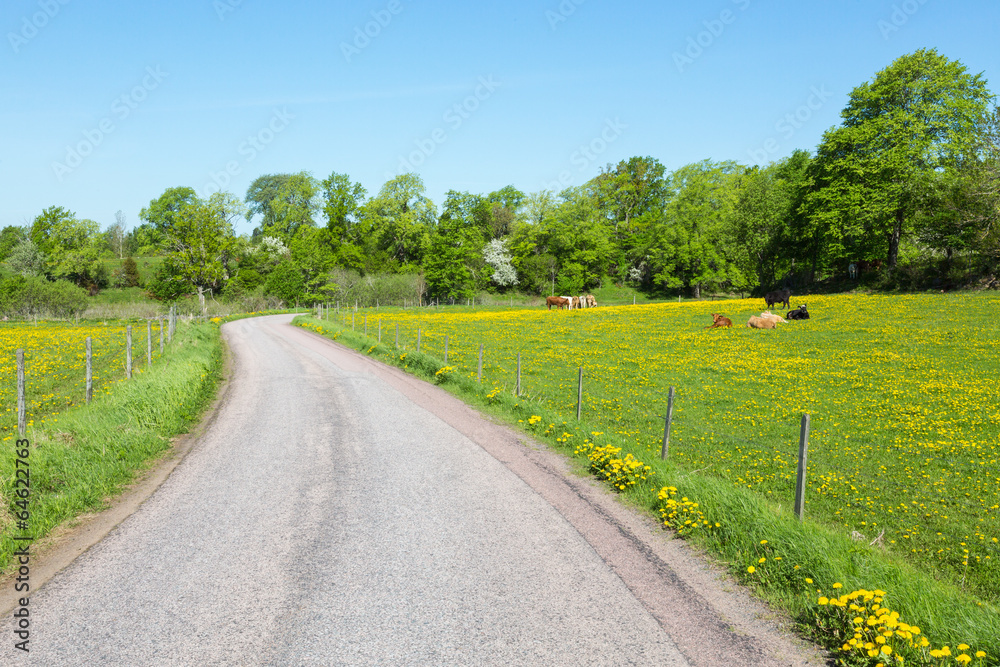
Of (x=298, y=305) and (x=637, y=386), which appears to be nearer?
(x=637, y=386)

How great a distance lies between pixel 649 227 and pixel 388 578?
9890cm

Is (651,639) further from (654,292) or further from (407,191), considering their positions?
(407,191)

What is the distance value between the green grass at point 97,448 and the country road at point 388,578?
938mm

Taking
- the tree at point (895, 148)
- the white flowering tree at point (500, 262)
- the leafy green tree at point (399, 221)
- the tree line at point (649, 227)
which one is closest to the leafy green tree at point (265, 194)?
the tree line at point (649, 227)

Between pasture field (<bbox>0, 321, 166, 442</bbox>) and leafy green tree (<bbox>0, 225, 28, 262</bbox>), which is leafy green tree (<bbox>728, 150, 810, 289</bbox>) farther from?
leafy green tree (<bbox>0, 225, 28, 262</bbox>)

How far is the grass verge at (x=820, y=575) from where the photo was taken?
197 inches

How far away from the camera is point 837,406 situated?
633 inches

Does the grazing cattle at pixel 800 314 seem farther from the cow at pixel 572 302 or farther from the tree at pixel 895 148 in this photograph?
the cow at pixel 572 302

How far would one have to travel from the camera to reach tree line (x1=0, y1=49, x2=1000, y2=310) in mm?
46875

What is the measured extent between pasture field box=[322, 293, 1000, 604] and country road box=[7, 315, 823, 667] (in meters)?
3.05

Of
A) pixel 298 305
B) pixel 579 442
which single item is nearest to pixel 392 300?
pixel 298 305

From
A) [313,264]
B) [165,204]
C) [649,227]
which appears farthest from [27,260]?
[649,227]

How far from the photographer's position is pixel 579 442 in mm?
12320

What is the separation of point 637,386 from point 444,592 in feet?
49.6
